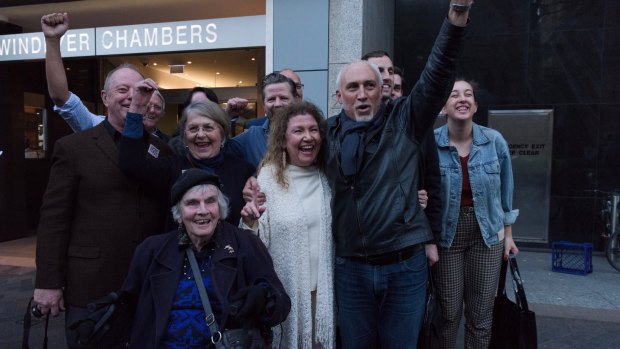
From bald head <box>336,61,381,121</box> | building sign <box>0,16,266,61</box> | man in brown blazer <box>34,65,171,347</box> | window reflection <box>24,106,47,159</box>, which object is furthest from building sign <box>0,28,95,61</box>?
bald head <box>336,61,381,121</box>

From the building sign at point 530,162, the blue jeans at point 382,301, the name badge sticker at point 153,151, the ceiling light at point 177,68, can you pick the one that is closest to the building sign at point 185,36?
the ceiling light at point 177,68

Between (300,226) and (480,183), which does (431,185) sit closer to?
(480,183)

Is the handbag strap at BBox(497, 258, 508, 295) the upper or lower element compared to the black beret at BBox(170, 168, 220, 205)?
lower

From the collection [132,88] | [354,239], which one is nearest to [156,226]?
[132,88]

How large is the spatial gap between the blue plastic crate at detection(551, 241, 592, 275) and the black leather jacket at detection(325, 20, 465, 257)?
5098 mm

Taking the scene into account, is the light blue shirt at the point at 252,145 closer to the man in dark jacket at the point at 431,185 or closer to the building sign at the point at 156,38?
the man in dark jacket at the point at 431,185

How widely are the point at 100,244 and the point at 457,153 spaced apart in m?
2.20

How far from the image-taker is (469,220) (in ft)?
9.83

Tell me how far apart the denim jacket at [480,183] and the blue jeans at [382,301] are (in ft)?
2.26

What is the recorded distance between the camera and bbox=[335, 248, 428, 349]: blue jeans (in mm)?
2322

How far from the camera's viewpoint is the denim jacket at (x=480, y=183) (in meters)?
2.99

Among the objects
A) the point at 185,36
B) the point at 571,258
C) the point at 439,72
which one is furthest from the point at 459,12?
the point at 571,258

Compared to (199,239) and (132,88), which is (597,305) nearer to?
(199,239)

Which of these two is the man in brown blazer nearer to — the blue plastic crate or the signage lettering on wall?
the blue plastic crate
